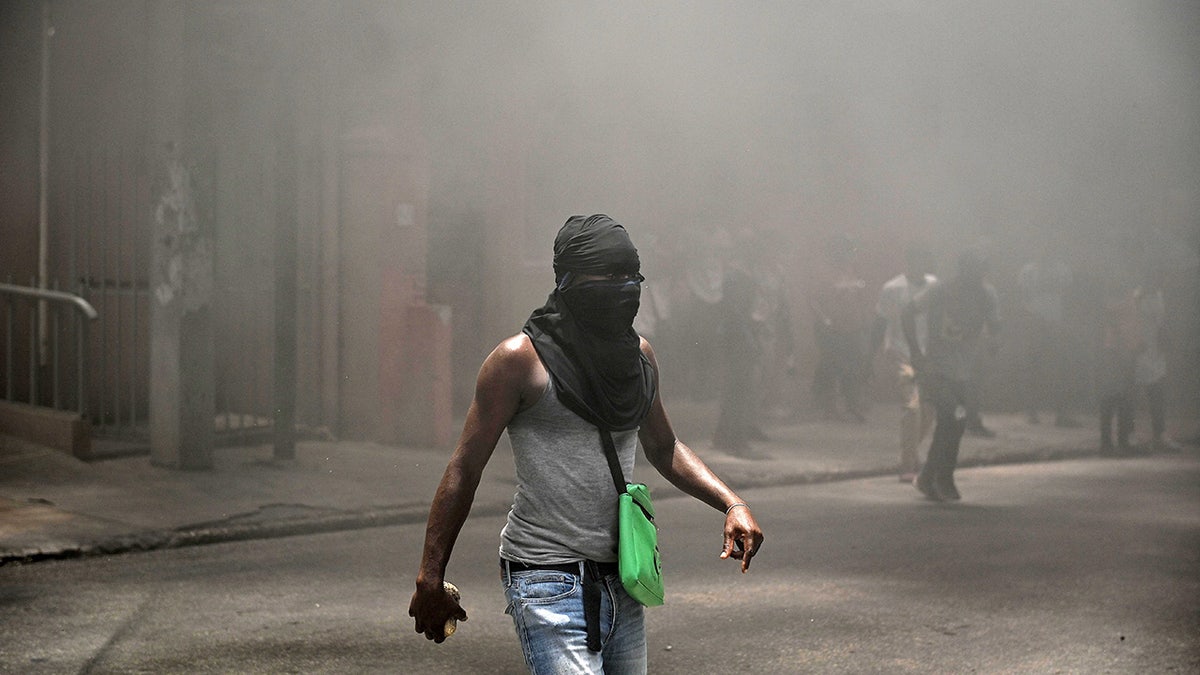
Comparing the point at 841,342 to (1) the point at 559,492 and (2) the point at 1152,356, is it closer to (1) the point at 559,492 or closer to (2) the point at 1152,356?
(2) the point at 1152,356

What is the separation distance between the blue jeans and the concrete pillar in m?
5.01

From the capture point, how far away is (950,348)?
703 cm

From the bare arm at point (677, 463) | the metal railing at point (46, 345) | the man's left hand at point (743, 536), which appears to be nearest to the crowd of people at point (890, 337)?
the metal railing at point (46, 345)

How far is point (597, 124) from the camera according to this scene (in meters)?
9.41

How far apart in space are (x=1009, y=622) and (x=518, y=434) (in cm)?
253

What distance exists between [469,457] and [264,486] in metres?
4.53

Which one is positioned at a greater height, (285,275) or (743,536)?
(285,275)

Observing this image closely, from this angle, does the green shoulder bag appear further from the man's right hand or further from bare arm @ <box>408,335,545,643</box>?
the man's right hand

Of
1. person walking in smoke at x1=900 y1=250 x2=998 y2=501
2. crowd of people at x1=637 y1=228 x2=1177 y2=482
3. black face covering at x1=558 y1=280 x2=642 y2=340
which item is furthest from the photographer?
crowd of people at x1=637 y1=228 x2=1177 y2=482

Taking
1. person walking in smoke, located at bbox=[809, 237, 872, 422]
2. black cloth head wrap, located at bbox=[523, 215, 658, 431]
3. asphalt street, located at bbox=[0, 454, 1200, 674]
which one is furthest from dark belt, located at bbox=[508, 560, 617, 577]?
person walking in smoke, located at bbox=[809, 237, 872, 422]

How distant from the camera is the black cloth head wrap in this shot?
235 centimetres

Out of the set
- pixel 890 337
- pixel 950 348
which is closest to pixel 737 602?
pixel 950 348

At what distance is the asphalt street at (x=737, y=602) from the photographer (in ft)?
12.8

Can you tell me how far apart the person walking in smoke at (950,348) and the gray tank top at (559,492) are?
485 centimetres
